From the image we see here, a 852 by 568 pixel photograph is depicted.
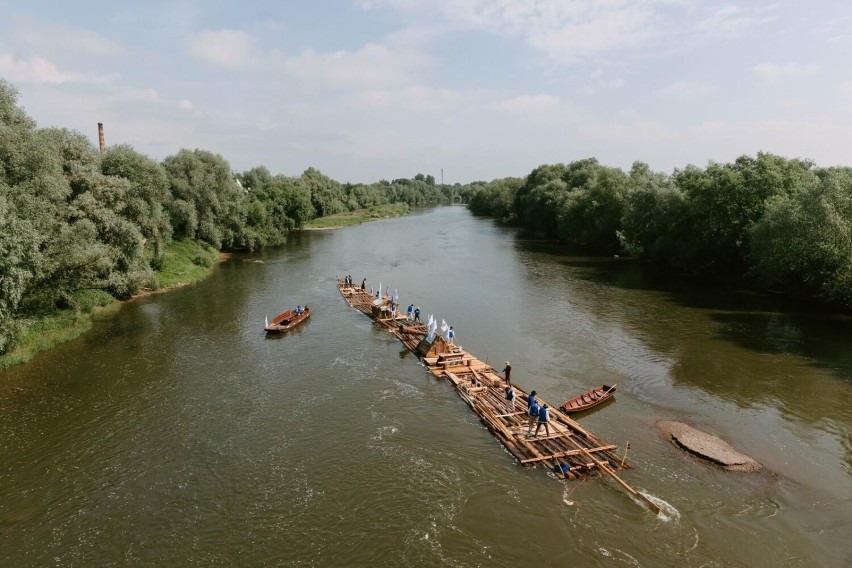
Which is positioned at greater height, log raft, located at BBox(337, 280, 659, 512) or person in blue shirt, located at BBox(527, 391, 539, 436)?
person in blue shirt, located at BBox(527, 391, 539, 436)

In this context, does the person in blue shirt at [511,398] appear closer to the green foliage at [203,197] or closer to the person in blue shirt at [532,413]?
the person in blue shirt at [532,413]

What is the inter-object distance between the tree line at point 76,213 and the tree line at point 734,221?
5915cm

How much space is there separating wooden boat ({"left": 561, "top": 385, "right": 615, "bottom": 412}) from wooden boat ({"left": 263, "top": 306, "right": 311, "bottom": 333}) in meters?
24.4

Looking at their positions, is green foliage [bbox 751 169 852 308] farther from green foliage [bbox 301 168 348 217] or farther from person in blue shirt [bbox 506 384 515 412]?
green foliage [bbox 301 168 348 217]

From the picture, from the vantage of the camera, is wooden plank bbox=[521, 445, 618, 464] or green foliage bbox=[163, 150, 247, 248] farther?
green foliage bbox=[163, 150, 247, 248]

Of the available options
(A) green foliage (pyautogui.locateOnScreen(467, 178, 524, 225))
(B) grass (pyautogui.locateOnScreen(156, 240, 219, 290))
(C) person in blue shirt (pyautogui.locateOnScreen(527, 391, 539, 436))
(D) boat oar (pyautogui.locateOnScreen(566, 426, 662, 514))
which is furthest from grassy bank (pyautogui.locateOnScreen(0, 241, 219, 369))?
(A) green foliage (pyautogui.locateOnScreen(467, 178, 524, 225))

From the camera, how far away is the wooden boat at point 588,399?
1112 inches

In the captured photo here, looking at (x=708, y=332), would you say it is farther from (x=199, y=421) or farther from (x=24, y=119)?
(x=24, y=119)

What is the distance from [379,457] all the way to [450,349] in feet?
46.1

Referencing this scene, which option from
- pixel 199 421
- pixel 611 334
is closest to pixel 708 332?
pixel 611 334

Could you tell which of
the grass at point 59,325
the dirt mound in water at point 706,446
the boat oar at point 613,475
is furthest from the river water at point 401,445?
the grass at point 59,325

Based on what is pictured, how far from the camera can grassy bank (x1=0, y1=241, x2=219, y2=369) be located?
121 ft

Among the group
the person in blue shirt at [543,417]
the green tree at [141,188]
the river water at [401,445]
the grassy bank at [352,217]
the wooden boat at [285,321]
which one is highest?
the green tree at [141,188]

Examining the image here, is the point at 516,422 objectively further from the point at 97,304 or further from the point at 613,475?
the point at 97,304
